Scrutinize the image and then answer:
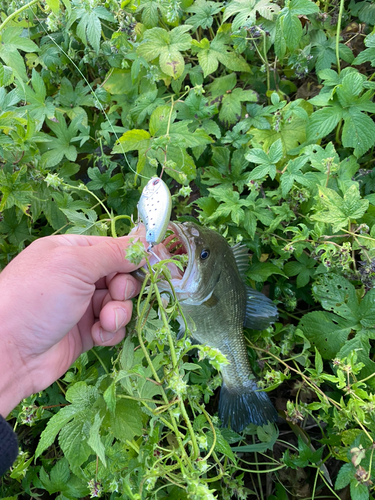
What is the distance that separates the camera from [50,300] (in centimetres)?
149

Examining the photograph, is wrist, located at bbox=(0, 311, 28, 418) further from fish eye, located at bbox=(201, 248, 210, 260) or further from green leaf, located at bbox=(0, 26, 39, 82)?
green leaf, located at bbox=(0, 26, 39, 82)

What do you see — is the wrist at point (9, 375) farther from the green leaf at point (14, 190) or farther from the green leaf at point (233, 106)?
the green leaf at point (233, 106)

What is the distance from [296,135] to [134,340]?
1.70 meters

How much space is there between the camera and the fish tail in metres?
2.13

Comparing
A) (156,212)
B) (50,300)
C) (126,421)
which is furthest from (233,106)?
(126,421)

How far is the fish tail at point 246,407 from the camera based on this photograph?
83.7 inches

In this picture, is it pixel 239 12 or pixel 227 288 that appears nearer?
pixel 227 288

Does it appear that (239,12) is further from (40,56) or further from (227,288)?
(227,288)

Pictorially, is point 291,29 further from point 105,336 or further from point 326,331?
point 105,336

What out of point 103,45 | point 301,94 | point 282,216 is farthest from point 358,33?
point 103,45

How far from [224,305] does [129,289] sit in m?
0.54

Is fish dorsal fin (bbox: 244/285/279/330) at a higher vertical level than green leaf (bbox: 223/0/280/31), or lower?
lower

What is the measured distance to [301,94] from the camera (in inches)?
116

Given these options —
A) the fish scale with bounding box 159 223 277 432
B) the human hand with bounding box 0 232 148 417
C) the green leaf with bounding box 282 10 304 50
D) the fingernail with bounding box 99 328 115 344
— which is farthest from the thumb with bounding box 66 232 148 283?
the green leaf with bounding box 282 10 304 50
